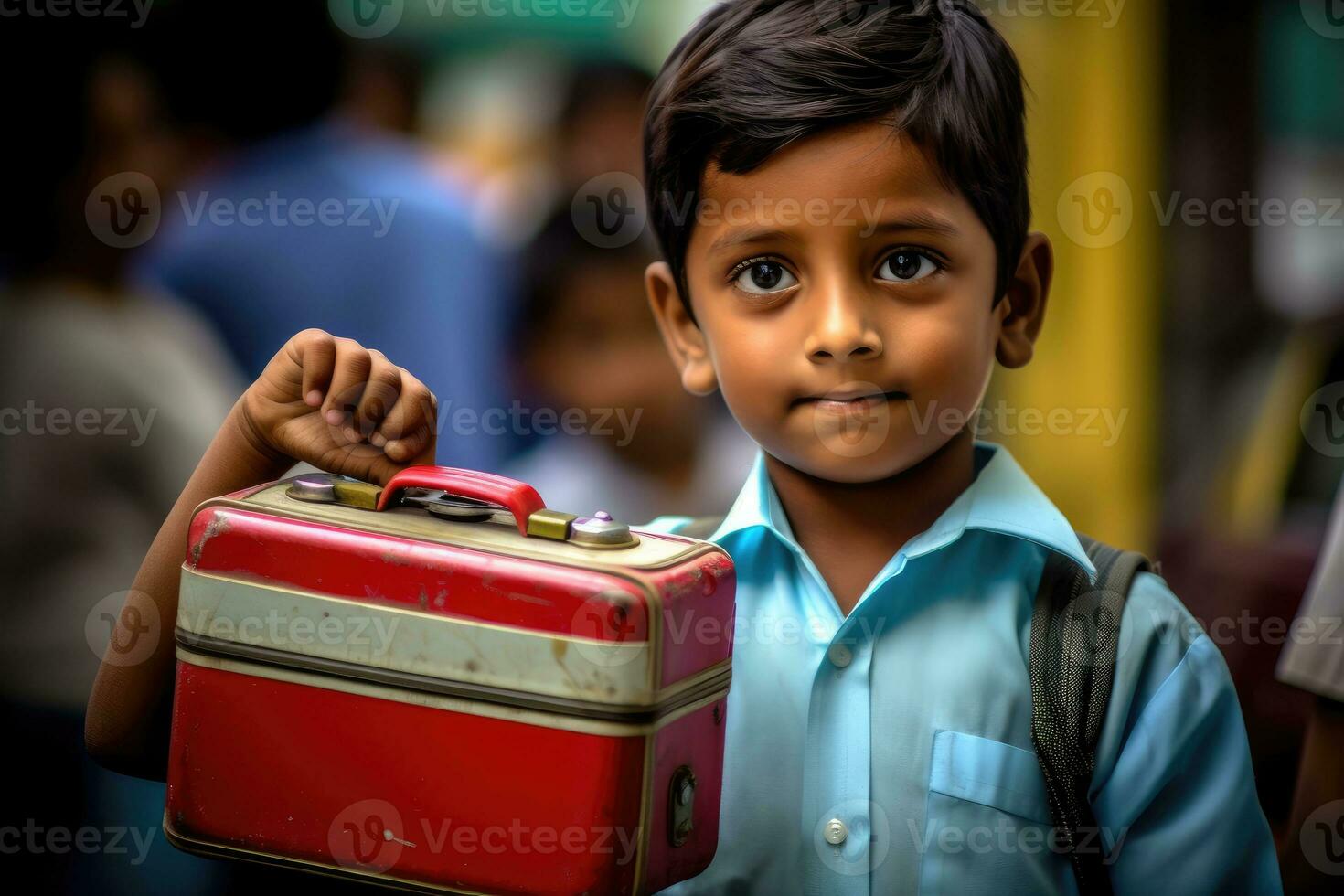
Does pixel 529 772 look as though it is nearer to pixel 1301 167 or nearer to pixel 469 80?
pixel 469 80

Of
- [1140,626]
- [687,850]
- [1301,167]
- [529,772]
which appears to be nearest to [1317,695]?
[1140,626]

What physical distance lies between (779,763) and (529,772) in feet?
1.28

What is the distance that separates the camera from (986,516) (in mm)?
1520

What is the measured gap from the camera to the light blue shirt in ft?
4.66

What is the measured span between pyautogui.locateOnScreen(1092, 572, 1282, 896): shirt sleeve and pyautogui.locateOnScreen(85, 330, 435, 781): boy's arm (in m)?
0.84

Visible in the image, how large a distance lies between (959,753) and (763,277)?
22.9 inches

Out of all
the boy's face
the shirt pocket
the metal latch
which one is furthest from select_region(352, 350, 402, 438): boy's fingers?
the shirt pocket

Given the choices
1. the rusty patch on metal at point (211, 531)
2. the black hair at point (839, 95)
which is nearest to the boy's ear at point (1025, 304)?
the black hair at point (839, 95)

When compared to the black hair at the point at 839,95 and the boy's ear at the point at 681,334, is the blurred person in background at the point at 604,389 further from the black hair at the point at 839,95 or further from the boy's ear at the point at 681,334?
the black hair at the point at 839,95

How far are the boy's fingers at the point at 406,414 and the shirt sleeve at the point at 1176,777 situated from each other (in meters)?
0.83

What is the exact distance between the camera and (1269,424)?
11.6 feet

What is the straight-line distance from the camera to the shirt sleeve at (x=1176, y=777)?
142cm

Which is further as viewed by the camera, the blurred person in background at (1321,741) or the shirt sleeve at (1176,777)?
the blurred person in background at (1321,741)

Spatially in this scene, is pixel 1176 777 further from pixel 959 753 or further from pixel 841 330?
pixel 841 330
